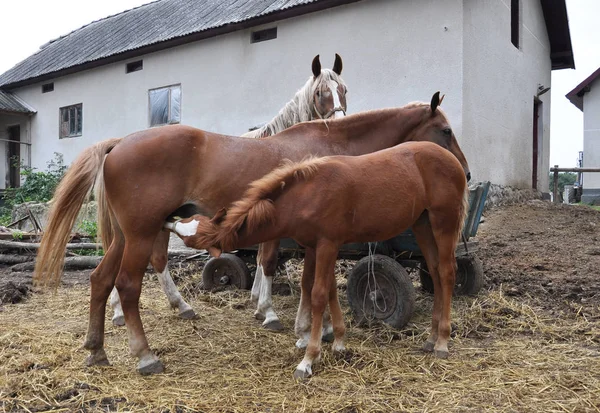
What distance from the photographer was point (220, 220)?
3.08 m

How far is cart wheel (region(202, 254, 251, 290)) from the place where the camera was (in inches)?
232

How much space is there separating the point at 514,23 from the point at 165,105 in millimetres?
10344

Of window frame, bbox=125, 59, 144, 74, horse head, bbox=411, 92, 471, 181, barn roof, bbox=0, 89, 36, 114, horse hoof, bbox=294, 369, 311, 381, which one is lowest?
horse hoof, bbox=294, 369, 311, 381

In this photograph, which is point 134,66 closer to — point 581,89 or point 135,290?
point 135,290

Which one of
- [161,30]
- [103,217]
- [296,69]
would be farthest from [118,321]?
[161,30]

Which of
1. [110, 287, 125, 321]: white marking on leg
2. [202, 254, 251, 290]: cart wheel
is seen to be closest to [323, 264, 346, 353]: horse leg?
[110, 287, 125, 321]: white marking on leg

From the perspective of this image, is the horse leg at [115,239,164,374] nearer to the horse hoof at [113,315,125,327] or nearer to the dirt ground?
the dirt ground

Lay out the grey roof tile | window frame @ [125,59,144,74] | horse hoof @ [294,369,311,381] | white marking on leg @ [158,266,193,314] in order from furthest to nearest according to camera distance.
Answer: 1. window frame @ [125,59,144,74]
2. the grey roof tile
3. white marking on leg @ [158,266,193,314]
4. horse hoof @ [294,369,311,381]

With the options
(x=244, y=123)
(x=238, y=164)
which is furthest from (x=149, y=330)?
(x=244, y=123)

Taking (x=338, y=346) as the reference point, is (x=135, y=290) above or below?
above

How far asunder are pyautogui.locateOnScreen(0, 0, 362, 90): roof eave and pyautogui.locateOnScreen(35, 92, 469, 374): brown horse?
28.5 ft

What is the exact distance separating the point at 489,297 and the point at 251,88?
9.74 metres

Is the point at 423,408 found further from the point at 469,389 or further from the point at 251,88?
the point at 251,88

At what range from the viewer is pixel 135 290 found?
11.2 feet
